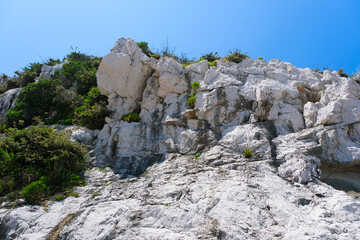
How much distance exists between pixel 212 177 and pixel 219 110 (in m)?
4.28

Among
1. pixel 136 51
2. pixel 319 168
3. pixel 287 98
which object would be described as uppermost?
pixel 136 51

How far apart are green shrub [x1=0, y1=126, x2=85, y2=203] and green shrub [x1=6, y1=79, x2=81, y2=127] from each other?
5428mm

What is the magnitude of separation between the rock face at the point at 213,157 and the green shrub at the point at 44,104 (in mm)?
3565

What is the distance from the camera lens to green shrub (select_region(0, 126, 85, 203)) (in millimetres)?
10492

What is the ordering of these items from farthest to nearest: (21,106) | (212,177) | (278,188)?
(21,106)
(212,177)
(278,188)

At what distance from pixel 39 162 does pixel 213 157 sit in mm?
7750

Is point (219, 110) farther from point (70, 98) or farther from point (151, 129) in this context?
point (70, 98)

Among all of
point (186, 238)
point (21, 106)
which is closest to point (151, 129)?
point (186, 238)

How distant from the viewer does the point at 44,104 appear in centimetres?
1834

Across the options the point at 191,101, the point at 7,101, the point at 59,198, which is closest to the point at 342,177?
the point at 191,101

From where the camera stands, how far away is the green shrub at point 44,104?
17453 mm

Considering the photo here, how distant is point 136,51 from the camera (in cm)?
1691

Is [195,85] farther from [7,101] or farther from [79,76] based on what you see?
[7,101]

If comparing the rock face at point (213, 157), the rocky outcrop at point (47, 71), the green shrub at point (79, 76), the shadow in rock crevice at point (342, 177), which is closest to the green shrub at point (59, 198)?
the rock face at point (213, 157)
